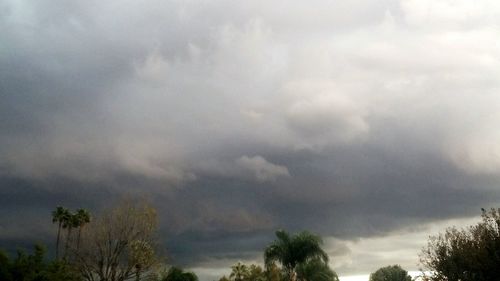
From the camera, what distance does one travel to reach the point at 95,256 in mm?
58312

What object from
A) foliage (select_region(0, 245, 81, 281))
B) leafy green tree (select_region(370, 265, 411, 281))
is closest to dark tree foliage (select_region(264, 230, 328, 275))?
foliage (select_region(0, 245, 81, 281))

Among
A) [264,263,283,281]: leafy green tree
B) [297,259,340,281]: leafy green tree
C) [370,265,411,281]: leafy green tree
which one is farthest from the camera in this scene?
[370,265,411,281]: leafy green tree

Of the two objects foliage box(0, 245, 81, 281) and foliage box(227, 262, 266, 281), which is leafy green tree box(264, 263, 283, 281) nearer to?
foliage box(227, 262, 266, 281)

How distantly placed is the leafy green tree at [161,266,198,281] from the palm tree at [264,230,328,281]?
83.2ft

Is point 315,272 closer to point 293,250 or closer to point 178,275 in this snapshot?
point 293,250

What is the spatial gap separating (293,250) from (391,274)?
5136 cm

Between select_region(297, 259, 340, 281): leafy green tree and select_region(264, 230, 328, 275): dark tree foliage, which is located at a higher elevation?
select_region(264, 230, 328, 275): dark tree foliage

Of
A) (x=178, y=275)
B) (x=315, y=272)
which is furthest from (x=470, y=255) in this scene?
(x=178, y=275)

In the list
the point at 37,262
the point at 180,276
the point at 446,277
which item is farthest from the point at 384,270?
the point at 37,262

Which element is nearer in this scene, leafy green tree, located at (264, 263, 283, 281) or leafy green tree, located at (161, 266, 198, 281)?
leafy green tree, located at (264, 263, 283, 281)

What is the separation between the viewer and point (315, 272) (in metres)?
57.7

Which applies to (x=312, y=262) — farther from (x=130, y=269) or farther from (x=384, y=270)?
(x=384, y=270)

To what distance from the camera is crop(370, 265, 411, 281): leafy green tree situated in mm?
104800

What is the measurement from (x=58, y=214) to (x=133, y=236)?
3543 cm
